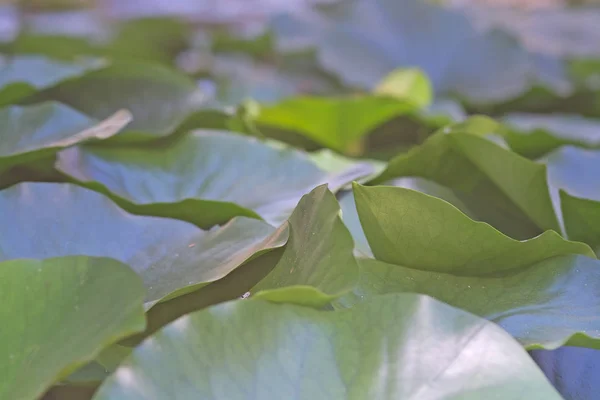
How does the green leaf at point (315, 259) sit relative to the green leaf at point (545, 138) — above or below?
above

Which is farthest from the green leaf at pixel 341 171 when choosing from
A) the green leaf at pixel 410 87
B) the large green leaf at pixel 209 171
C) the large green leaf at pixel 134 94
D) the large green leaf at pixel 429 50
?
the large green leaf at pixel 429 50

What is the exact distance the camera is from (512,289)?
9.9 inches

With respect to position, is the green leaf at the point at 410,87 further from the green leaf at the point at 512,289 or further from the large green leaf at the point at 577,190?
the green leaf at the point at 512,289

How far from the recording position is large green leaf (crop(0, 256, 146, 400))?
19cm

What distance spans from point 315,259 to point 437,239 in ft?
0.19

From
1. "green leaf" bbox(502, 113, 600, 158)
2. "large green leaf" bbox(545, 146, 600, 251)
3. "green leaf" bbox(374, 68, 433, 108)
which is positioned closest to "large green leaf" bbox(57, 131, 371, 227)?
"large green leaf" bbox(545, 146, 600, 251)

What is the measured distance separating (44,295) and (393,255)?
134mm

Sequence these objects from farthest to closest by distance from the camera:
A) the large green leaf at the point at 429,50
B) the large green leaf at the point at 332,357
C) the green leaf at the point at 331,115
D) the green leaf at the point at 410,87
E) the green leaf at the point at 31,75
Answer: the large green leaf at the point at 429,50 → the green leaf at the point at 410,87 → the green leaf at the point at 331,115 → the green leaf at the point at 31,75 → the large green leaf at the point at 332,357

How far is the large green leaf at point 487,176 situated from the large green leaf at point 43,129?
152mm

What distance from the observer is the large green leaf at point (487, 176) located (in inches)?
12.4

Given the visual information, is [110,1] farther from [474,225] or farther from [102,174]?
[474,225]

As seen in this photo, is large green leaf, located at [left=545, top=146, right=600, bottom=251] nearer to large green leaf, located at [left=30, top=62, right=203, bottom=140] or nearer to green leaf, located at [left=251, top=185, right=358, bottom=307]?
green leaf, located at [left=251, top=185, right=358, bottom=307]

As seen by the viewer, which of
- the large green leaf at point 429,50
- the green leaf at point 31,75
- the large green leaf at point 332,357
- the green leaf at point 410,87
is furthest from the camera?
the large green leaf at point 429,50

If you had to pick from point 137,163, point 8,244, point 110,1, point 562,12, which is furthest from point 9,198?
point 110,1
